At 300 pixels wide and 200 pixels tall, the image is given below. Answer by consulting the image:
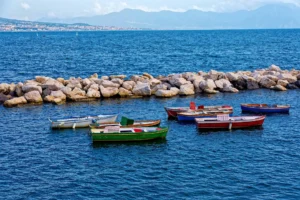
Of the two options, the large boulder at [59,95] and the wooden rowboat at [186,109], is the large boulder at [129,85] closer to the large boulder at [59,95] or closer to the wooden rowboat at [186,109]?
the large boulder at [59,95]

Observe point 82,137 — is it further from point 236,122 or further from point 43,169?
point 236,122

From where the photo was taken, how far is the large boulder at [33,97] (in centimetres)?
5416

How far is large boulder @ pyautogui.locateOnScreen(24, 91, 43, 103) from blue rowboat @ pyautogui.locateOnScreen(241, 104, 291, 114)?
24680 millimetres

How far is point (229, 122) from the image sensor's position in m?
43.2

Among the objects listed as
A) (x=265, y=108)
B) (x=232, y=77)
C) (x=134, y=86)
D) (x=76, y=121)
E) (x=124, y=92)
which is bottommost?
(x=76, y=121)

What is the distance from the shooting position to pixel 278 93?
2370 inches

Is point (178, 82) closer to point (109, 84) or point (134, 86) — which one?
point (134, 86)

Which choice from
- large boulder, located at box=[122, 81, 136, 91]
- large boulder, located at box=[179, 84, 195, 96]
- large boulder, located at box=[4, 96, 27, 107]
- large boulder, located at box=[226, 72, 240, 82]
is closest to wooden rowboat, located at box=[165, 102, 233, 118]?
large boulder, located at box=[179, 84, 195, 96]

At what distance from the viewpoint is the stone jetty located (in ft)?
181

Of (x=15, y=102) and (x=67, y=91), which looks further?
(x=67, y=91)

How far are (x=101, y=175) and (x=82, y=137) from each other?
1076 cm

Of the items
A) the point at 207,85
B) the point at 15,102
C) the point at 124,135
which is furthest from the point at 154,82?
the point at 124,135

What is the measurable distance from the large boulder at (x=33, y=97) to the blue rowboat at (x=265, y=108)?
81.0 ft

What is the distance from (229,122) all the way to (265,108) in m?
7.95
